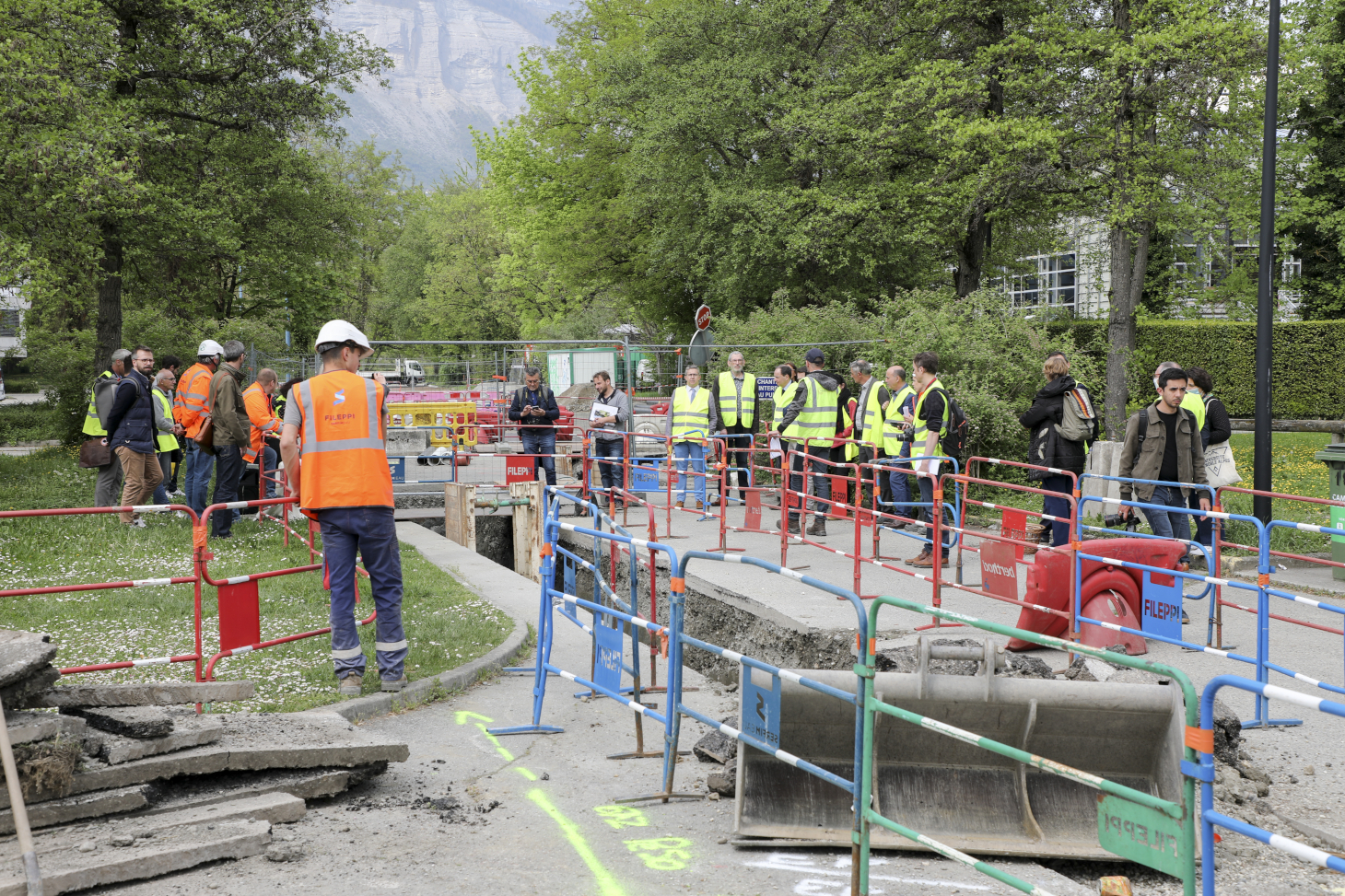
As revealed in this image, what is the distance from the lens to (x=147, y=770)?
15.1 feet

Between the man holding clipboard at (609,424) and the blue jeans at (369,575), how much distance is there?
8232mm

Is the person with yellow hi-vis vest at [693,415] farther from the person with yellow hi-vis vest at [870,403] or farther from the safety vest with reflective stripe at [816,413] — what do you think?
the person with yellow hi-vis vest at [870,403]

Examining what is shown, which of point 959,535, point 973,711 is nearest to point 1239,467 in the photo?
point 959,535

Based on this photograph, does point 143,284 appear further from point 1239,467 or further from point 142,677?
point 1239,467

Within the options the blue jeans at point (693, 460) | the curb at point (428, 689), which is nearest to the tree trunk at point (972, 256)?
the blue jeans at point (693, 460)

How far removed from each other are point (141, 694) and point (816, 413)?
9448mm

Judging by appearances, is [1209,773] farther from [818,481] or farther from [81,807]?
[818,481]

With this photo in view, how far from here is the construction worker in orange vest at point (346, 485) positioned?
6.44 m

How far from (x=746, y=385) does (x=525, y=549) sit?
3.91m

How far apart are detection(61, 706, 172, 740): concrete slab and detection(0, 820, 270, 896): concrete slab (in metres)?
0.51

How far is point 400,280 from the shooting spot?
6725cm

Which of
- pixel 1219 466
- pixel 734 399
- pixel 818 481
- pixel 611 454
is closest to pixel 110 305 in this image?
pixel 611 454

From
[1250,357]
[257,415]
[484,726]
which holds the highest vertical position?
[1250,357]

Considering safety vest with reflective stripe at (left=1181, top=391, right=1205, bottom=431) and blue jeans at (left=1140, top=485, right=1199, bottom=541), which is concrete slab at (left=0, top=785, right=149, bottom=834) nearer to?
blue jeans at (left=1140, top=485, right=1199, bottom=541)
